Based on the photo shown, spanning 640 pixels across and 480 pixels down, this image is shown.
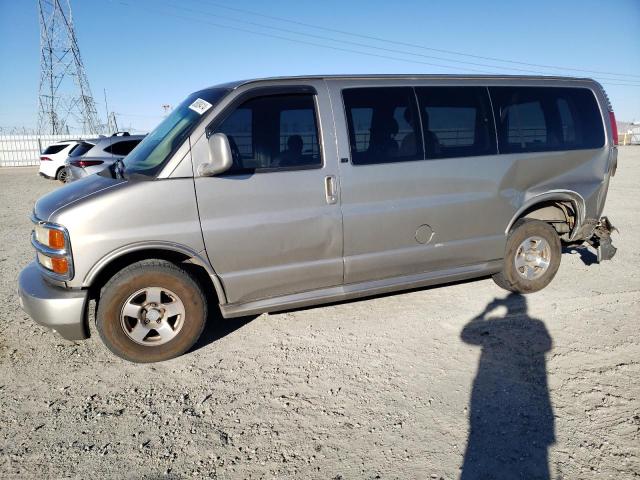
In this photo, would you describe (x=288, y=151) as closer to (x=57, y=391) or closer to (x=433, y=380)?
(x=433, y=380)

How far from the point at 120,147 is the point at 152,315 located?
9.74m

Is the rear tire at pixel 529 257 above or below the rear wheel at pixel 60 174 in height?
below

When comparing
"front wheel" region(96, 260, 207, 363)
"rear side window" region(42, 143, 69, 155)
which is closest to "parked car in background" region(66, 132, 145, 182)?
"rear side window" region(42, 143, 69, 155)

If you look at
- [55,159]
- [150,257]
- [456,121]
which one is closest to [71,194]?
[150,257]

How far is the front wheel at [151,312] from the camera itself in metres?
3.34

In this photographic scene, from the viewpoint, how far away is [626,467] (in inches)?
91.8

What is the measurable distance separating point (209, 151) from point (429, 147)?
199 centimetres

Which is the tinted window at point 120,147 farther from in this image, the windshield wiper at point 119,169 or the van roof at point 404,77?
the van roof at point 404,77

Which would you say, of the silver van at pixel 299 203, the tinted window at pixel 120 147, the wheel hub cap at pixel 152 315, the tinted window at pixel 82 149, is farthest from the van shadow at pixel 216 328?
the tinted window at pixel 82 149

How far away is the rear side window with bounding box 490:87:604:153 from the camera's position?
4.44 m

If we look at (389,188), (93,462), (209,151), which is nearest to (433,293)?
(389,188)

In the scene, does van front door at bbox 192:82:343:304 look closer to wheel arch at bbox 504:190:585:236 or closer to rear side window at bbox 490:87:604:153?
rear side window at bbox 490:87:604:153

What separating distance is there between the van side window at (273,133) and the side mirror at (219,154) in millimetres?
152

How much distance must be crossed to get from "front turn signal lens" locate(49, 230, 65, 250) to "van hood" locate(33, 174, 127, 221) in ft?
0.36
